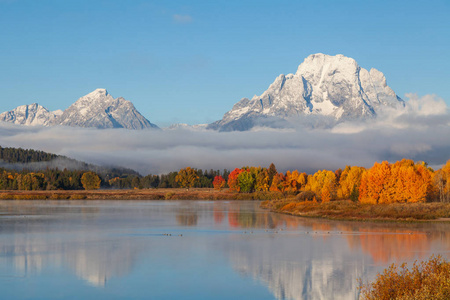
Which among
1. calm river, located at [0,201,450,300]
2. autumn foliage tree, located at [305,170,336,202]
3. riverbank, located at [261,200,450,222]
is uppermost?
autumn foliage tree, located at [305,170,336,202]

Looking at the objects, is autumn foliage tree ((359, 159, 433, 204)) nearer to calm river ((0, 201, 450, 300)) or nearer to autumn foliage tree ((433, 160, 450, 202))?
autumn foliage tree ((433, 160, 450, 202))

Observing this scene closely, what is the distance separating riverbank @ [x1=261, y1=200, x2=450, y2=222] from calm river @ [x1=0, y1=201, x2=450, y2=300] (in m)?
11.2

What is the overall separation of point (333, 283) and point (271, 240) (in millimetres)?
21603

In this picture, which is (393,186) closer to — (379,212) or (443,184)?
(379,212)

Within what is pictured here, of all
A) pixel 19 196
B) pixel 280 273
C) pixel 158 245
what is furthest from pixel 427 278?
pixel 19 196

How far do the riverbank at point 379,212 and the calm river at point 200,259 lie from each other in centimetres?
1124

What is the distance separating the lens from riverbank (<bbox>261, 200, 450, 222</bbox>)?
249ft

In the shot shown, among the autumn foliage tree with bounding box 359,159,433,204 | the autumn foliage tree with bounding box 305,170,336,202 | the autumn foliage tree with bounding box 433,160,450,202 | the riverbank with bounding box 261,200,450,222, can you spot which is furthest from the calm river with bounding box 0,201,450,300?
the autumn foliage tree with bounding box 305,170,336,202

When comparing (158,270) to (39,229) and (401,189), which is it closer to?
(39,229)

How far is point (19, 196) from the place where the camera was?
527ft

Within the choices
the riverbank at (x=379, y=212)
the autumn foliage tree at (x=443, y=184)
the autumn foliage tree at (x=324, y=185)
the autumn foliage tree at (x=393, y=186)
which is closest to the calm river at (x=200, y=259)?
the riverbank at (x=379, y=212)

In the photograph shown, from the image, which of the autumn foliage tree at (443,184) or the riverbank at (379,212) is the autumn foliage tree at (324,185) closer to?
the riverbank at (379,212)

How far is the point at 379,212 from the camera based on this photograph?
79812 millimetres

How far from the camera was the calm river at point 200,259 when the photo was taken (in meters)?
28.4
